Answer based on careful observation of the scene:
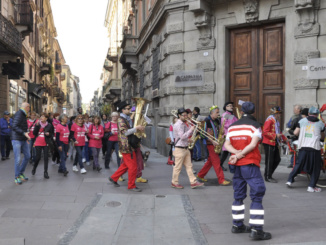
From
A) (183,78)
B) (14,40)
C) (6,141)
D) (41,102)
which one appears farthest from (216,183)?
(41,102)

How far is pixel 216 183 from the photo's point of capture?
8.33m

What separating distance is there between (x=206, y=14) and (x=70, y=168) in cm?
680

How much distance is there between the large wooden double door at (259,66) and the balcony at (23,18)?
1317 cm

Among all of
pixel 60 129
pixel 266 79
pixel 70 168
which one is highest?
pixel 266 79

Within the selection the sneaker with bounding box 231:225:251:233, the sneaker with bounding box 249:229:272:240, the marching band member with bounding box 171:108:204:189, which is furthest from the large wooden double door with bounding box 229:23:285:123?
the sneaker with bounding box 249:229:272:240

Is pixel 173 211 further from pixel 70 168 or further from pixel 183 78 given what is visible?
pixel 183 78

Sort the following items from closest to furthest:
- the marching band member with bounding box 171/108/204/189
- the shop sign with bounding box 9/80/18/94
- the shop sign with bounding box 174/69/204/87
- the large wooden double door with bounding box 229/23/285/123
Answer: the marching band member with bounding box 171/108/204/189
the large wooden double door with bounding box 229/23/285/123
the shop sign with bounding box 174/69/204/87
the shop sign with bounding box 9/80/18/94

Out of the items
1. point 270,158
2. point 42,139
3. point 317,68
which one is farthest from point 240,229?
point 317,68

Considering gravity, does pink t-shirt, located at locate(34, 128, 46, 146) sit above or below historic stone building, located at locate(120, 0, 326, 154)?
below

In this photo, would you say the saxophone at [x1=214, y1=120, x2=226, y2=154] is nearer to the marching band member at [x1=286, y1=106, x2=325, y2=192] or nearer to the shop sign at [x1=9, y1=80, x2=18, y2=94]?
the marching band member at [x1=286, y1=106, x2=325, y2=192]

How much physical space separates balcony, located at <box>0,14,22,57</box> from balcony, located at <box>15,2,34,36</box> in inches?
82.6

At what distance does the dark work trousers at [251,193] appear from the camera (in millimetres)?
4535

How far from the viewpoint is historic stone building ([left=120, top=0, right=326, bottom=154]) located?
10.6 m

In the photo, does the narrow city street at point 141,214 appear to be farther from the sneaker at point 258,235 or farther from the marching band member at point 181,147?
the marching band member at point 181,147
